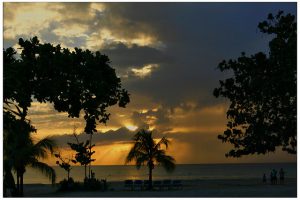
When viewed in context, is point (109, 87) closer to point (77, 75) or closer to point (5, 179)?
point (77, 75)

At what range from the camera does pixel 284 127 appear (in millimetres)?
32875

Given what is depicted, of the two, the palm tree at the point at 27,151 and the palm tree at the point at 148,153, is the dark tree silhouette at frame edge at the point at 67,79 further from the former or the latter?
the palm tree at the point at 148,153

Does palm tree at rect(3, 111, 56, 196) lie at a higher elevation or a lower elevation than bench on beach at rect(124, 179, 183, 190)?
higher

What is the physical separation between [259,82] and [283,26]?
3.32 metres

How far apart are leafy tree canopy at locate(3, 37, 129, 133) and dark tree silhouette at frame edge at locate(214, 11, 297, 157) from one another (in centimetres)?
812

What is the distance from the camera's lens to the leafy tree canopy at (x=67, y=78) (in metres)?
38.6

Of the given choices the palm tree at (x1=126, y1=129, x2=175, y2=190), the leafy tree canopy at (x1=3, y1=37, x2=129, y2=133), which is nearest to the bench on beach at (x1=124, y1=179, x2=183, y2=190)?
the palm tree at (x1=126, y1=129, x2=175, y2=190)

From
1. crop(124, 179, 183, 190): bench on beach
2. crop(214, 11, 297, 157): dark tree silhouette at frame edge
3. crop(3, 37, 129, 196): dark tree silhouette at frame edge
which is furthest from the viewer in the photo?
crop(124, 179, 183, 190): bench on beach

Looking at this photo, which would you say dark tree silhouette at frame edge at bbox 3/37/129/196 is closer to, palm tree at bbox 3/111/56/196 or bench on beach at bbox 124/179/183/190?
palm tree at bbox 3/111/56/196

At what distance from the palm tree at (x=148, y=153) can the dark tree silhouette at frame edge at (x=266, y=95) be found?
11981 mm

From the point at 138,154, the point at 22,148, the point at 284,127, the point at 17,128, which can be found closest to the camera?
the point at 284,127

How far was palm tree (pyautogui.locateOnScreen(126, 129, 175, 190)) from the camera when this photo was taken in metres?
46.8

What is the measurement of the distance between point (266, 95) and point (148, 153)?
16.2 meters

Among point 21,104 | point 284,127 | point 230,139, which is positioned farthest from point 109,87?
point 284,127
